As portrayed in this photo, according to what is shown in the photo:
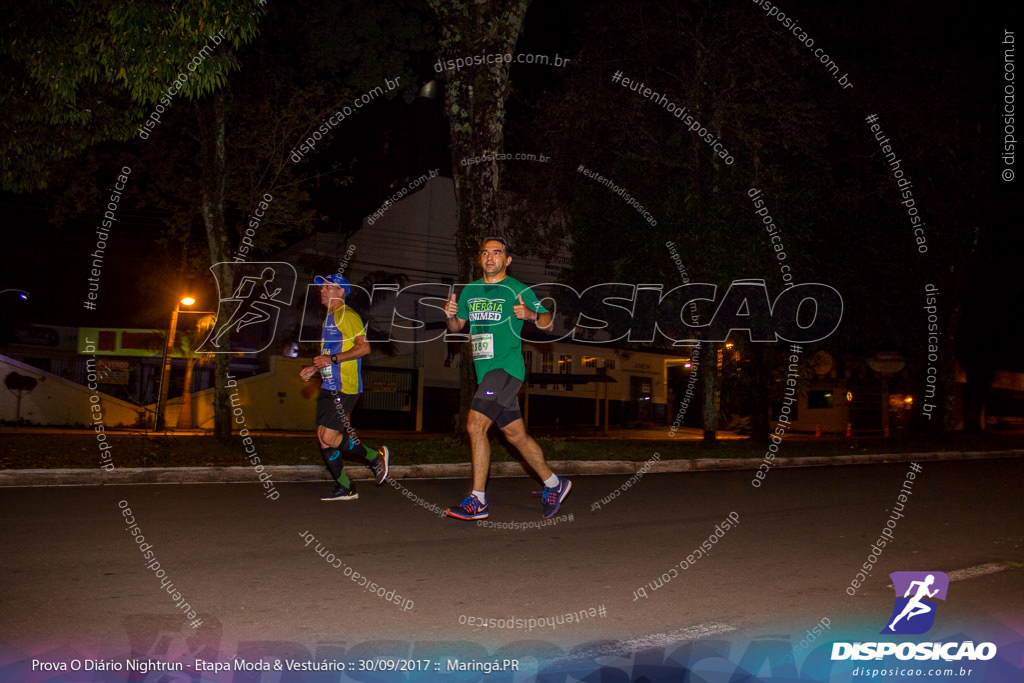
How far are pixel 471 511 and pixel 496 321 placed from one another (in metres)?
1.47

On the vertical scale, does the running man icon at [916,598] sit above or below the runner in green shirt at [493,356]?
below

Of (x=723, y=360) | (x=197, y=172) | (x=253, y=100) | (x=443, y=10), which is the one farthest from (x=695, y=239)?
(x=197, y=172)

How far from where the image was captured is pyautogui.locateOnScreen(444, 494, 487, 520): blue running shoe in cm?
654

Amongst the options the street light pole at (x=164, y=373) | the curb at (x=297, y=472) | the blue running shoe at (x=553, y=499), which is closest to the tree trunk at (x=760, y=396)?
the curb at (x=297, y=472)

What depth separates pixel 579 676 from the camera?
334 centimetres

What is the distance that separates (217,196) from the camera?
47.7 ft

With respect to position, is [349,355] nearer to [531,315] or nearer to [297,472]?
[531,315]

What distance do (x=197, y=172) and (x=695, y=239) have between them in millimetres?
9659

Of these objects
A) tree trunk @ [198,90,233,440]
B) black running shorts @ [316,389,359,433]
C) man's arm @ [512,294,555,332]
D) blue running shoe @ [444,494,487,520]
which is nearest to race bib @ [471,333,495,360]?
man's arm @ [512,294,555,332]

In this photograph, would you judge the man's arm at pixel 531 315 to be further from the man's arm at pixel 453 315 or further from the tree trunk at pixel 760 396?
the tree trunk at pixel 760 396

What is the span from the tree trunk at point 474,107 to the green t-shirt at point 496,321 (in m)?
6.23

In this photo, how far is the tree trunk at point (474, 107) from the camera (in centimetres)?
1280

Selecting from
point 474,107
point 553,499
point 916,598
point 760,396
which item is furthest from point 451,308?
point 760,396

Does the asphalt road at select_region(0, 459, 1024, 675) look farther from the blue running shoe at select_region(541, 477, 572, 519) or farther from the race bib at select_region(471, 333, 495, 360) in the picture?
the race bib at select_region(471, 333, 495, 360)
